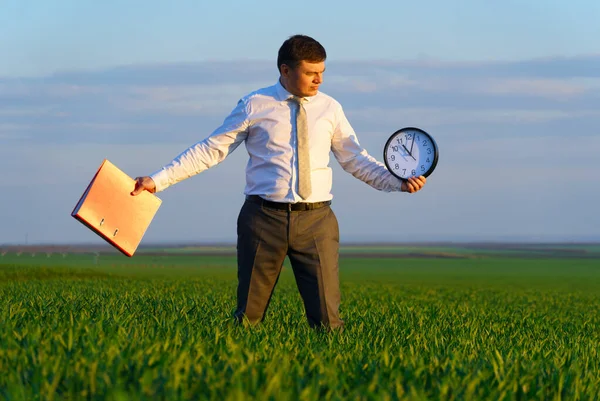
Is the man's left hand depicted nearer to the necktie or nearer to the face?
the necktie

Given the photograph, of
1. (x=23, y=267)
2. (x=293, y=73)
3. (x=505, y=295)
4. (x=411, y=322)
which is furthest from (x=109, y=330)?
(x=23, y=267)

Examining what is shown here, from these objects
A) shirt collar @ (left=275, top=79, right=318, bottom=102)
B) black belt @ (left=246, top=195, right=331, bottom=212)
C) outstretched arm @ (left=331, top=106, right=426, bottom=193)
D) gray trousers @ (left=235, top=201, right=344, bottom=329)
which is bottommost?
gray trousers @ (left=235, top=201, right=344, bottom=329)

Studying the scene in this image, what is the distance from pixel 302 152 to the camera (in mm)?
7098

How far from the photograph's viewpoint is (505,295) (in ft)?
71.2

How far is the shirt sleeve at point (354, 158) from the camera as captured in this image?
7434mm

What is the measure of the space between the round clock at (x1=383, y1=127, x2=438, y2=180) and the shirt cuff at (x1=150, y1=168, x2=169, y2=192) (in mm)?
1954

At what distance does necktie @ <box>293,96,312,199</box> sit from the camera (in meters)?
7.02

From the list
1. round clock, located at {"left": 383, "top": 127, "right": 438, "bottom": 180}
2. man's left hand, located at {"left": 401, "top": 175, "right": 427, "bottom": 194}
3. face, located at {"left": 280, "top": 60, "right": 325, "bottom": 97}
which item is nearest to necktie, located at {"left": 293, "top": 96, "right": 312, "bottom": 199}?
face, located at {"left": 280, "top": 60, "right": 325, "bottom": 97}

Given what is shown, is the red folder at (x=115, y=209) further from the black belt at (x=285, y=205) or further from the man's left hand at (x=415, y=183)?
the man's left hand at (x=415, y=183)

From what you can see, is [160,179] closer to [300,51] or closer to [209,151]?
[209,151]

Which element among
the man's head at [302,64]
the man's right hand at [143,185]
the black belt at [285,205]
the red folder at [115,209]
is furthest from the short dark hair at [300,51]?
the red folder at [115,209]

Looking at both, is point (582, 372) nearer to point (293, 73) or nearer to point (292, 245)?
Result: point (292, 245)

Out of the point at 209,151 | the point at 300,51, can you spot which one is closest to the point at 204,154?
the point at 209,151

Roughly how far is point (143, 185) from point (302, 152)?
144 centimetres
